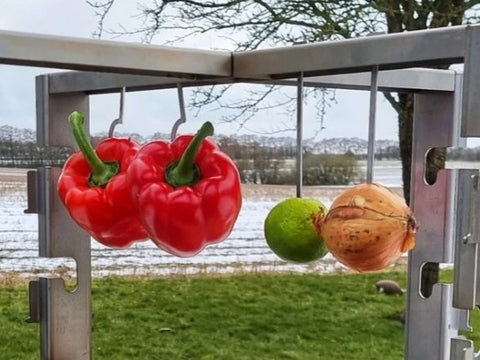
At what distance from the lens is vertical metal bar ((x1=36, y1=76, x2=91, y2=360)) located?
2.99 feet

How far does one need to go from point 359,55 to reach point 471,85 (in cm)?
11

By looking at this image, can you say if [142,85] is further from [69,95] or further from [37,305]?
[37,305]

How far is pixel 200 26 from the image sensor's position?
1993 mm

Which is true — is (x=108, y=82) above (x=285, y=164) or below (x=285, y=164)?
above

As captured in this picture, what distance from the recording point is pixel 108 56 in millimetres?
618

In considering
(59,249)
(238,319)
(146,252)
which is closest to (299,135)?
(59,249)

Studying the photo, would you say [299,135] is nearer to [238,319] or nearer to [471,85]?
[471,85]

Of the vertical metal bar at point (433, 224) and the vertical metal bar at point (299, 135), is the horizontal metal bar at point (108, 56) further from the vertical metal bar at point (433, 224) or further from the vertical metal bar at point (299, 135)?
the vertical metal bar at point (433, 224)

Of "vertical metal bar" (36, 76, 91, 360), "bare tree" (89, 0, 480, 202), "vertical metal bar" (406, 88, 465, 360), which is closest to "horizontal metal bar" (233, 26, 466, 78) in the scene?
"vertical metal bar" (406, 88, 465, 360)

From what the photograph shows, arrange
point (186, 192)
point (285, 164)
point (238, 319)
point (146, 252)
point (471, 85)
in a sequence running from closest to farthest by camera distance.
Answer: point (471, 85)
point (186, 192)
point (285, 164)
point (146, 252)
point (238, 319)

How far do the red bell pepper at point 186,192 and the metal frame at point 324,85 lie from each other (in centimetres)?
8

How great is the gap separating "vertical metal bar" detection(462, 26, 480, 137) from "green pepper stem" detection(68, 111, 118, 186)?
0.33 metres

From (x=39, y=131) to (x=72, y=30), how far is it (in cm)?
91

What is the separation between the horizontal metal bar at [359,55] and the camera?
506 millimetres
